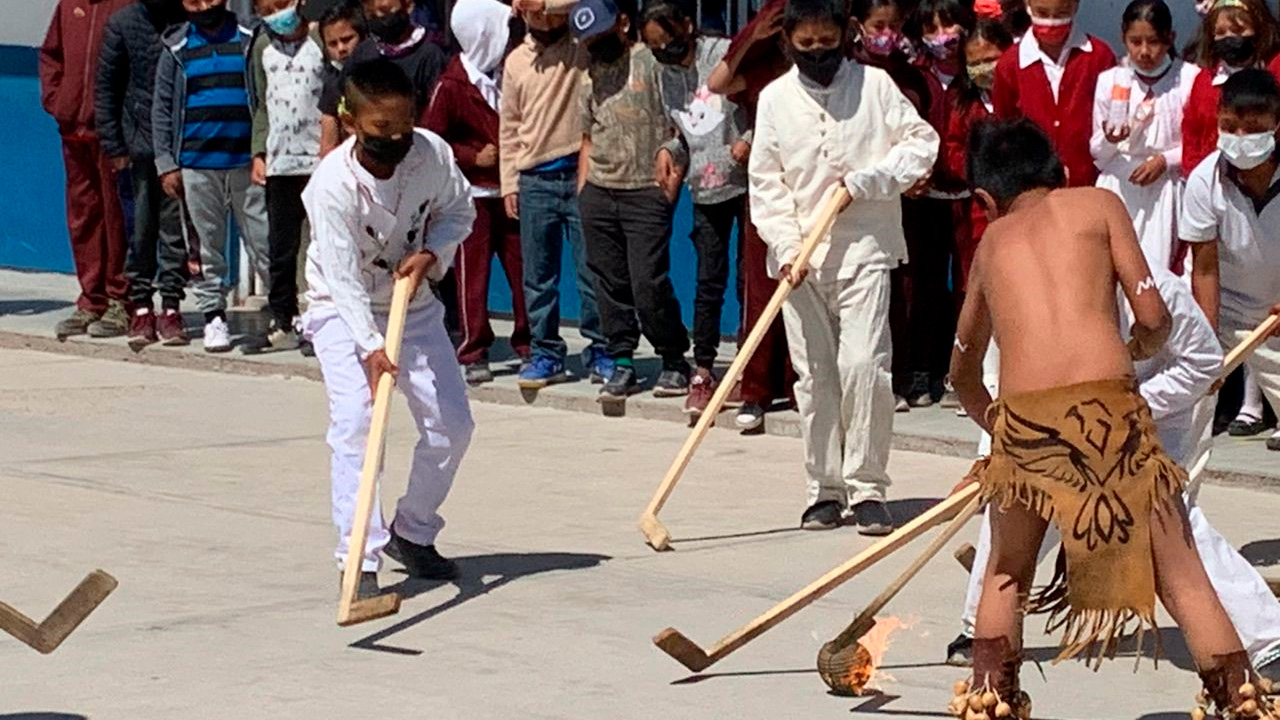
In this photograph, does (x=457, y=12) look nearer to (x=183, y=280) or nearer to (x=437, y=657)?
(x=183, y=280)

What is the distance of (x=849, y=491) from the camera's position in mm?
8961

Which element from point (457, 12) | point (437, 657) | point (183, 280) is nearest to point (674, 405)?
point (457, 12)

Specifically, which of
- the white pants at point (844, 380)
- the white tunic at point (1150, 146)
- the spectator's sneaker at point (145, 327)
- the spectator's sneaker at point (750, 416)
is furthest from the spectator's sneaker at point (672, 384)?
the spectator's sneaker at point (145, 327)

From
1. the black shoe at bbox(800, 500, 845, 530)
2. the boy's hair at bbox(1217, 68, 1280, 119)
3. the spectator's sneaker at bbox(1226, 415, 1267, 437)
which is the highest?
the boy's hair at bbox(1217, 68, 1280, 119)

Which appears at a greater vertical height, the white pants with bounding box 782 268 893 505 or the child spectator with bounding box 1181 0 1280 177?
the child spectator with bounding box 1181 0 1280 177

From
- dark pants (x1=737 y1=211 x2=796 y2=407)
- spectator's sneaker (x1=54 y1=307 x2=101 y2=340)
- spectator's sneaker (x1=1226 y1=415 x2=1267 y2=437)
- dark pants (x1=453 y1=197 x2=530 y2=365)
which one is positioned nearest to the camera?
spectator's sneaker (x1=1226 y1=415 x2=1267 y2=437)

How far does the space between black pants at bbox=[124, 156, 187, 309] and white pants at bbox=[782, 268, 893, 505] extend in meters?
5.52

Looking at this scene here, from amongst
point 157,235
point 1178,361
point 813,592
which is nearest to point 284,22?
point 157,235

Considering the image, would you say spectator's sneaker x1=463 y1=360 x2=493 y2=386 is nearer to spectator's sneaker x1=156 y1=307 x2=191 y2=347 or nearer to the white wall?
spectator's sneaker x1=156 y1=307 x2=191 y2=347

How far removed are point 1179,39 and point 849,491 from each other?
3.65m

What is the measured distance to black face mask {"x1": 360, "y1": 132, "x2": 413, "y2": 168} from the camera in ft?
25.3

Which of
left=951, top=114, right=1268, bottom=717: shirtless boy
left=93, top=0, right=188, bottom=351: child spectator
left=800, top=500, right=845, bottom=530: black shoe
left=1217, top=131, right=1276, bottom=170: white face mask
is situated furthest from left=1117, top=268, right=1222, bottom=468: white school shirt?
left=93, top=0, right=188, bottom=351: child spectator

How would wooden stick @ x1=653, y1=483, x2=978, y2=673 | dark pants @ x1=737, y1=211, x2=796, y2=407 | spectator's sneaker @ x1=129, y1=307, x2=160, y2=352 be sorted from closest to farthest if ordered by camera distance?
wooden stick @ x1=653, y1=483, x2=978, y2=673 < dark pants @ x1=737, y1=211, x2=796, y2=407 < spectator's sneaker @ x1=129, y1=307, x2=160, y2=352

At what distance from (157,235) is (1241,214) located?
7.23m
